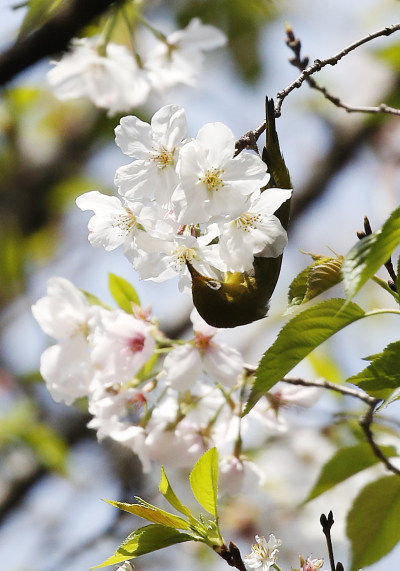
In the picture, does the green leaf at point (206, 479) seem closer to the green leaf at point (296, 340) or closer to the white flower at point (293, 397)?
the green leaf at point (296, 340)

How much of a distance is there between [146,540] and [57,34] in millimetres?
537

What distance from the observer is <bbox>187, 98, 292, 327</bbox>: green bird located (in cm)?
77

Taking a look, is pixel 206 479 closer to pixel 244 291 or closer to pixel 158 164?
pixel 244 291

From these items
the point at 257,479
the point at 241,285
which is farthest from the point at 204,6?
the point at 241,285

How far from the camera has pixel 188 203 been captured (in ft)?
2.60

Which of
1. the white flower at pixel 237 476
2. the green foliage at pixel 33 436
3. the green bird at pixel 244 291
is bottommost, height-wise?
the green foliage at pixel 33 436

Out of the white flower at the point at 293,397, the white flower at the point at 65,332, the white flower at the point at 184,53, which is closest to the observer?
the white flower at the point at 65,332

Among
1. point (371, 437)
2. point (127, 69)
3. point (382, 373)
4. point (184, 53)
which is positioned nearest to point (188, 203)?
point (382, 373)

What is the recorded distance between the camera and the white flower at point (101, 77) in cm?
158

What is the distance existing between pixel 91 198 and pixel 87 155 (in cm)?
Answer: 224

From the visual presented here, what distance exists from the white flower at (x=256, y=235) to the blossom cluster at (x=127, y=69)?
87 centimetres

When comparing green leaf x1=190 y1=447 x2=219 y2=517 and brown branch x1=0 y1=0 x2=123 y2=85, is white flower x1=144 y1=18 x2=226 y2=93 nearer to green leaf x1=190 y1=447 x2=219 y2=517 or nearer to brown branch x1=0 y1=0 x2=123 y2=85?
brown branch x1=0 y1=0 x2=123 y2=85

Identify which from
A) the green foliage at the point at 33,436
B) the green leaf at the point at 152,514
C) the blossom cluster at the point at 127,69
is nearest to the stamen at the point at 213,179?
the green leaf at the point at 152,514

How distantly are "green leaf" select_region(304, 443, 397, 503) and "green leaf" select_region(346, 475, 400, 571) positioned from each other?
0.21ft
